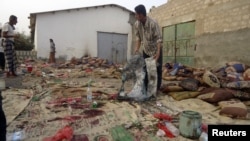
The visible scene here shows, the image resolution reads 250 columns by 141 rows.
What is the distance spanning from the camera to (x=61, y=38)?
17.8 metres

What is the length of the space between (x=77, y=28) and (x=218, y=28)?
1181 centimetres

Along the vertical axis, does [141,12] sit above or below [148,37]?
above

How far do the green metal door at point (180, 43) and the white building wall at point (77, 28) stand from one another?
22.3 feet

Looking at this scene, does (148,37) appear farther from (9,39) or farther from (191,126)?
(9,39)

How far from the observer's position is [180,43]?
11062 millimetres

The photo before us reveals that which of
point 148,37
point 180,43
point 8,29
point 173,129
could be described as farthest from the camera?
point 180,43

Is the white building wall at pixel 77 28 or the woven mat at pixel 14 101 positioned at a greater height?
the white building wall at pixel 77 28

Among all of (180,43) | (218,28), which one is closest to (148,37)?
(218,28)

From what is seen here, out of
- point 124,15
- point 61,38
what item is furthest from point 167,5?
point 61,38

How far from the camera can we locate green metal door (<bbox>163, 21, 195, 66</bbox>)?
10.2 metres

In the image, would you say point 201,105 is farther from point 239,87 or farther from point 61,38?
point 61,38

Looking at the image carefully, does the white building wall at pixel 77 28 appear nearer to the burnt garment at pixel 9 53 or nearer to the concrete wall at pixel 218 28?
the concrete wall at pixel 218 28

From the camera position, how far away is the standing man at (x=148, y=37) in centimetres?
468

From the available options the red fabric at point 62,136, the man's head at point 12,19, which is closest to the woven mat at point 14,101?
the red fabric at point 62,136
